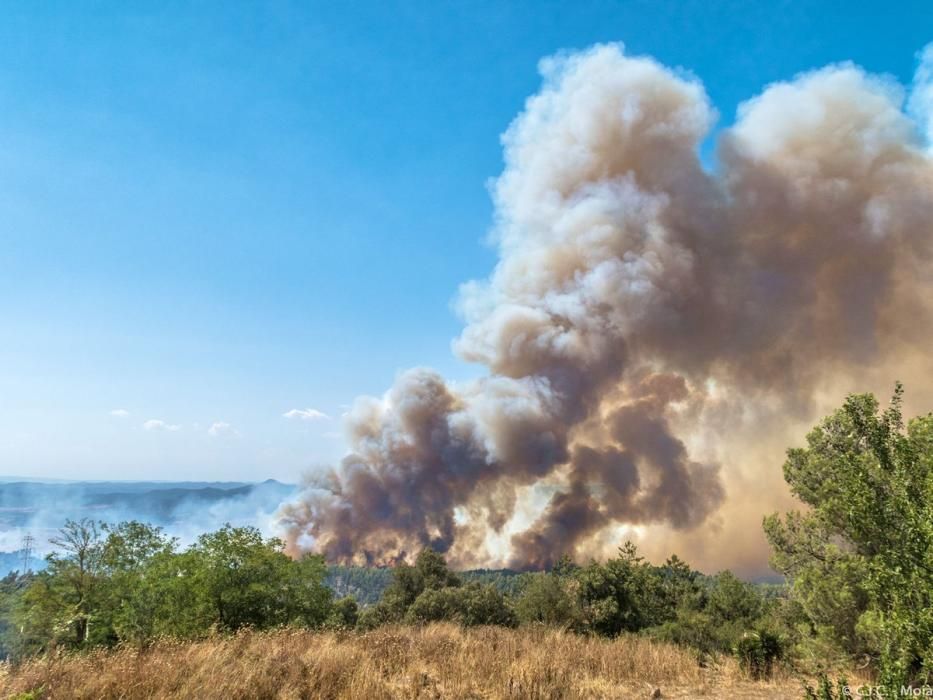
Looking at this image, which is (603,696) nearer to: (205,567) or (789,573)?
(789,573)

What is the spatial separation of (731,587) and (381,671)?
39085 mm

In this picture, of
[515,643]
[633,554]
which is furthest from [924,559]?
[633,554]

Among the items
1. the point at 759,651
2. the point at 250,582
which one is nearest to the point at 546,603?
Result: the point at 250,582

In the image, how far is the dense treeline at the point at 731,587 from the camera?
16.2 feet

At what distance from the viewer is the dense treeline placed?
495cm

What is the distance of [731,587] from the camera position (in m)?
36.7

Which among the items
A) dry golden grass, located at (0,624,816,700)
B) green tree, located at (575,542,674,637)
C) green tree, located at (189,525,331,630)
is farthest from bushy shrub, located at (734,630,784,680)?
green tree, located at (575,542,674,637)

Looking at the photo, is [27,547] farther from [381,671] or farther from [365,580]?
[381,671]

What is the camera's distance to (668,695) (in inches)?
334

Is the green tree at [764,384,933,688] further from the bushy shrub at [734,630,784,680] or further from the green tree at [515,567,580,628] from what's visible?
the green tree at [515,567,580,628]

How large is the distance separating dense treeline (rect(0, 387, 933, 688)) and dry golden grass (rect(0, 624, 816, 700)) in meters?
2.36

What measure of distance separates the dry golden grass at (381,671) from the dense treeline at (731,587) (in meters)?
2.36

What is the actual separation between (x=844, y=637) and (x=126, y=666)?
Result: 681 inches

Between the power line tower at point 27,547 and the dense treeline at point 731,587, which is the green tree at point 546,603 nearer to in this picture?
the dense treeline at point 731,587
